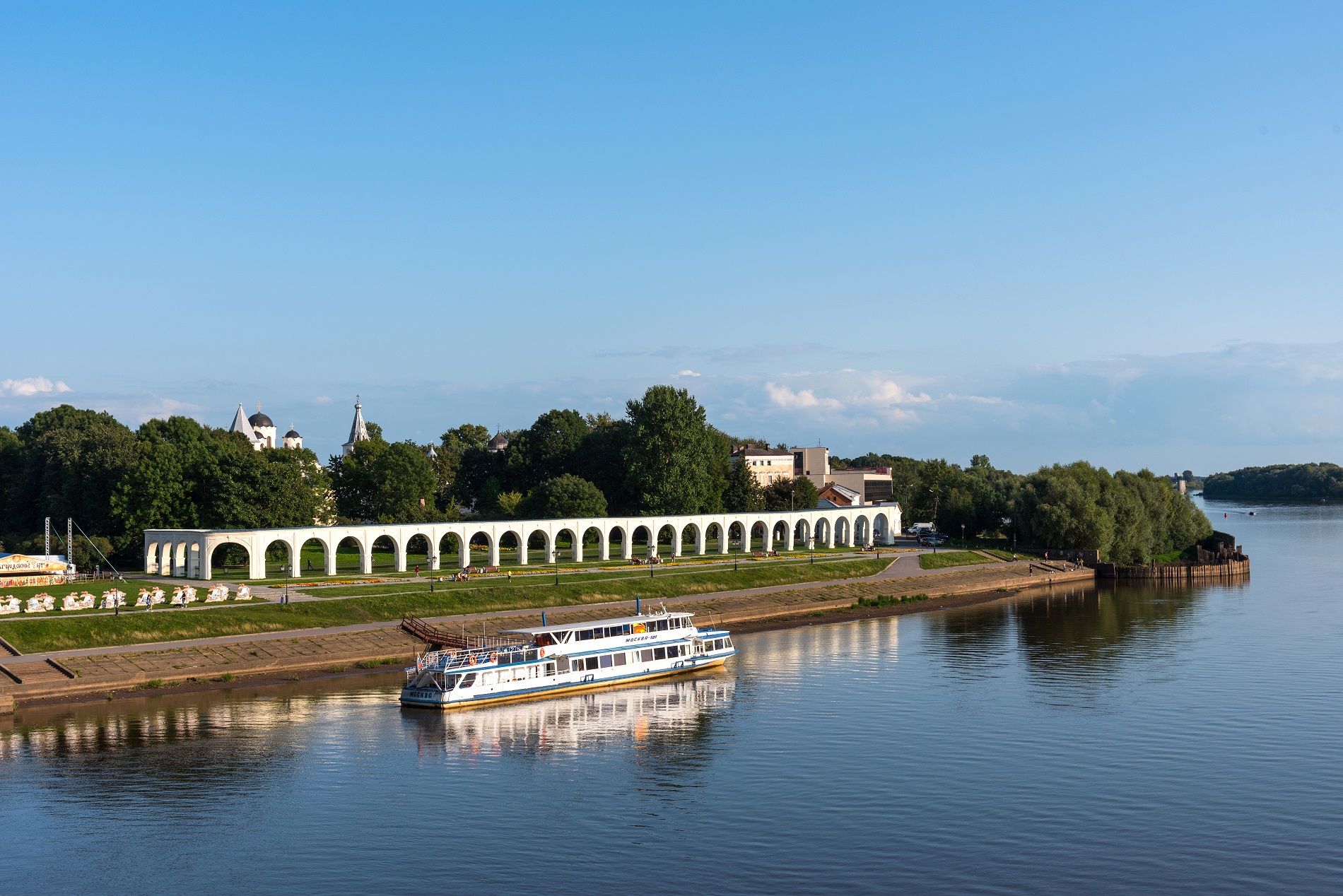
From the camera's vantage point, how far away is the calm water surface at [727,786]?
104ft

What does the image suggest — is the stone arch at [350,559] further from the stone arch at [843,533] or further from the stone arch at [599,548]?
the stone arch at [843,533]

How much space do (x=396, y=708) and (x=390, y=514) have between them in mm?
75390

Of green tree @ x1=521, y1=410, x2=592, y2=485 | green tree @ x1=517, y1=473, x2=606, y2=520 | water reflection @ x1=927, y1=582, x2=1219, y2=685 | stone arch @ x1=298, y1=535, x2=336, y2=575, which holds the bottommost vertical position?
water reflection @ x1=927, y1=582, x2=1219, y2=685

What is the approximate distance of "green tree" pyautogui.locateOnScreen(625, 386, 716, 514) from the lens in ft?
421

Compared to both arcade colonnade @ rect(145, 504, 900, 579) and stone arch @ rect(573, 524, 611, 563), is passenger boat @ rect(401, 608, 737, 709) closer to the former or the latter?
arcade colonnade @ rect(145, 504, 900, 579)

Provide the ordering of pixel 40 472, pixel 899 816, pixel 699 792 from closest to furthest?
pixel 899 816, pixel 699 792, pixel 40 472

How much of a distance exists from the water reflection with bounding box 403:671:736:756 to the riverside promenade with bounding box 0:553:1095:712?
11777 mm

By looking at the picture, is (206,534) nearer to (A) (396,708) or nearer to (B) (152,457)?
(B) (152,457)

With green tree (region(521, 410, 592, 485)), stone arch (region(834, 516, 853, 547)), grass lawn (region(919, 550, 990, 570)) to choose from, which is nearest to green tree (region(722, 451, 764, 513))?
stone arch (region(834, 516, 853, 547))

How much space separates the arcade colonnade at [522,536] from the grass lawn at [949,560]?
1534 cm

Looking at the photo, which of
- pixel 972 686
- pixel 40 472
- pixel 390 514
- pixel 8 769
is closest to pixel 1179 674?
pixel 972 686

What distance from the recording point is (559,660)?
58.4 metres

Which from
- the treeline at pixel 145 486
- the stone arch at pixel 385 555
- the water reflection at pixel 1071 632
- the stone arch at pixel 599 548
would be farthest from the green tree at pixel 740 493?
the treeline at pixel 145 486

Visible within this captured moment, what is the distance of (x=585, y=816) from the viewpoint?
122 ft
